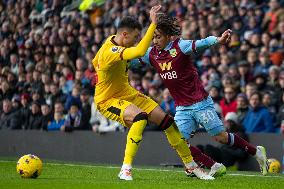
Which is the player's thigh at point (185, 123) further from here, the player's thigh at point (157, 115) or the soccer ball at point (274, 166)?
the soccer ball at point (274, 166)

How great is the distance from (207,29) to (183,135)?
25.5 feet

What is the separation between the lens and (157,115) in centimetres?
1260

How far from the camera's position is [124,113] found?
483 inches

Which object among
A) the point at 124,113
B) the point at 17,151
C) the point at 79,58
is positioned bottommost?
the point at 17,151

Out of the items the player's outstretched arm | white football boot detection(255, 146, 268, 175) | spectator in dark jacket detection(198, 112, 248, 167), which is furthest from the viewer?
spectator in dark jacket detection(198, 112, 248, 167)

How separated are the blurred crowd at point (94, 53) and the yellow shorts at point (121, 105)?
15.1 ft

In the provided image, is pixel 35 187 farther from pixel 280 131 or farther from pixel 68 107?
pixel 68 107

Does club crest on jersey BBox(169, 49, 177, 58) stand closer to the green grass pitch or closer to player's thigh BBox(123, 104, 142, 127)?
player's thigh BBox(123, 104, 142, 127)

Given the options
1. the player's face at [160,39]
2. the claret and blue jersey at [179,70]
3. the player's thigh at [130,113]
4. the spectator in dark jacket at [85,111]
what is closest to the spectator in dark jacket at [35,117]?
the spectator in dark jacket at [85,111]

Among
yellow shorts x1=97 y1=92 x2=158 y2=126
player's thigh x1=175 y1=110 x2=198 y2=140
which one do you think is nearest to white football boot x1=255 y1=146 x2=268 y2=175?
player's thigh x1=175 y1=110 x2=198 y2=140

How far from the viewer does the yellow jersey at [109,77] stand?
12.4m

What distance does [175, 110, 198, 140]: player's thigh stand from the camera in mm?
13008

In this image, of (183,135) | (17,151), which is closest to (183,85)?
(183,135)

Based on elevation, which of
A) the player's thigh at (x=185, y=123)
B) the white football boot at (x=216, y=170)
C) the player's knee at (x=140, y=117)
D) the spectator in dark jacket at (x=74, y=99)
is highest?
the player's knee at (x=140, y=117)
